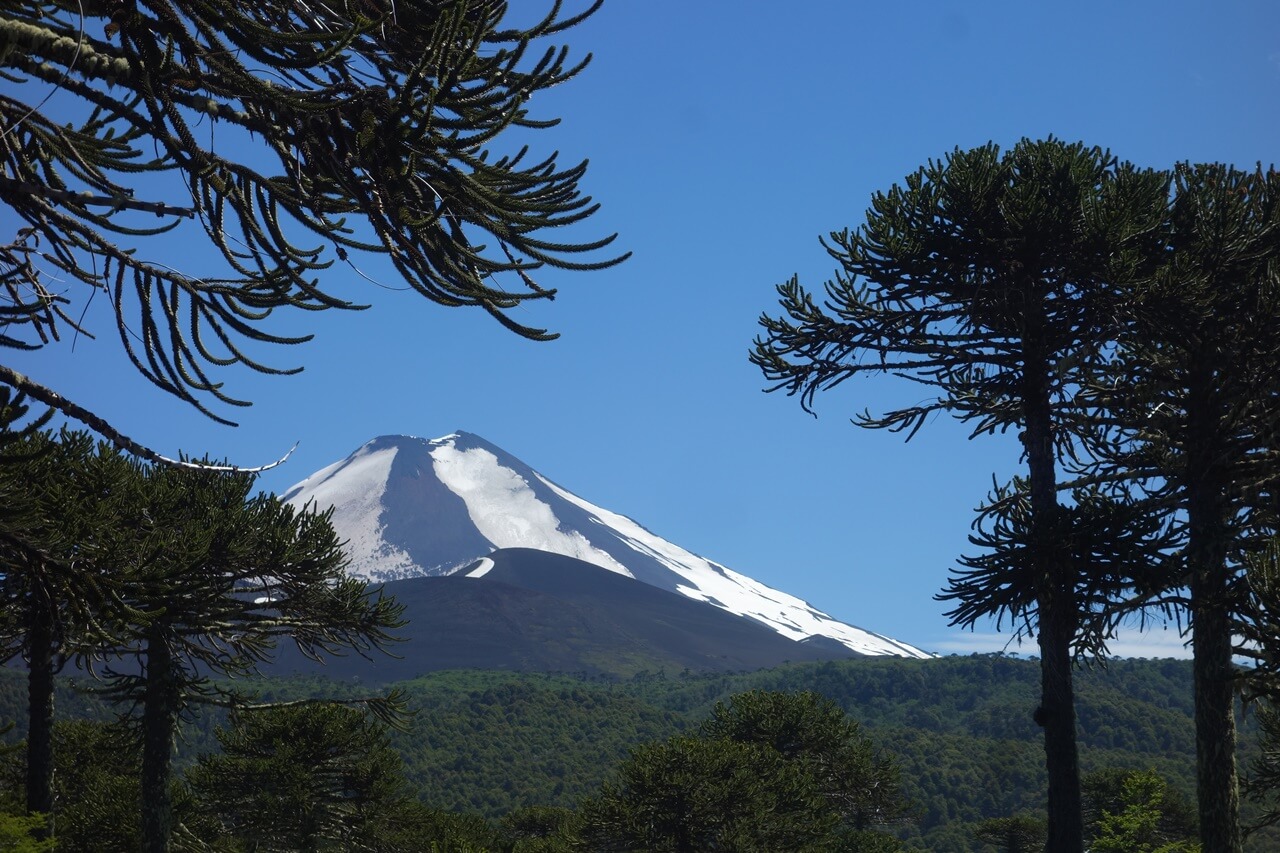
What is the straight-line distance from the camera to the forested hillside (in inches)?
3356

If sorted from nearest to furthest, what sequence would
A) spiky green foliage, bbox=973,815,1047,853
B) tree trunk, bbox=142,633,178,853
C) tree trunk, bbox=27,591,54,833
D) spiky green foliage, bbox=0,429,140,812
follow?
spiky green foliage, bbox=0,429,140,812 < tree trunk, bbox=27,591,54,833 < tree trunk, bbox=142,633,178,853 < spiky green foliage, bbox=973,815,1047,853

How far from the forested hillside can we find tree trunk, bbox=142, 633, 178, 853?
1447 inches

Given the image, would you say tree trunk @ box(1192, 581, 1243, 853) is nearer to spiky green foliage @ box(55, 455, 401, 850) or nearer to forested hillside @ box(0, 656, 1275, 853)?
spiky green foliage @ box(55, 455, 401, 850)

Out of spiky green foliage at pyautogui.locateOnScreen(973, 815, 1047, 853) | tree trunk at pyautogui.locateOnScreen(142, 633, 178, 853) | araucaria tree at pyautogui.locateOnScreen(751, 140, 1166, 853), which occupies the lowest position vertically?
spiky green foliage at pyautogui.locateOnScreen(973, 815, 1047, 853)

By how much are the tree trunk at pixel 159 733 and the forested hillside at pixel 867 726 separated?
3676 centimetres

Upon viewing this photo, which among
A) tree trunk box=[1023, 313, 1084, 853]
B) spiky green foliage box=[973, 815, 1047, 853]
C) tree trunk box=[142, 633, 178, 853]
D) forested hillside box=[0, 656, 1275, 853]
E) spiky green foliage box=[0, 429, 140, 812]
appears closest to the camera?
spiky green foliage box=[0, 429, 140, 812]

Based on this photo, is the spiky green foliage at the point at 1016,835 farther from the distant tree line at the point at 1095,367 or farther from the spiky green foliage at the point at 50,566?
the spiky green foliage at the point at 50,566

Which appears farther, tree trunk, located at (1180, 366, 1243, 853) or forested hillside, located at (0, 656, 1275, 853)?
forested hillside, located at (0, 656, 1275, 853)

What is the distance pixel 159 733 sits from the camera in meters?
15.9

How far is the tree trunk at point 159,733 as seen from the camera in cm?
1554

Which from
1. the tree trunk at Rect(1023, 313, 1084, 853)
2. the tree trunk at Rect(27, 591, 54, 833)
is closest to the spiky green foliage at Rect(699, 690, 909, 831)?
the tree trunk at Rect(1023, 313, 1084, 853)

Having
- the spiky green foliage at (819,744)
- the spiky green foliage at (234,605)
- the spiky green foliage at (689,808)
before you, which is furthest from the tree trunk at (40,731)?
the spiky green foliage at (819,744)

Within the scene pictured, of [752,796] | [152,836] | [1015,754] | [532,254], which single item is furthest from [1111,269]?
[1015,754]

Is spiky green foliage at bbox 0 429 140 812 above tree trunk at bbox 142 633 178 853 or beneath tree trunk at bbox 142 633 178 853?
above
